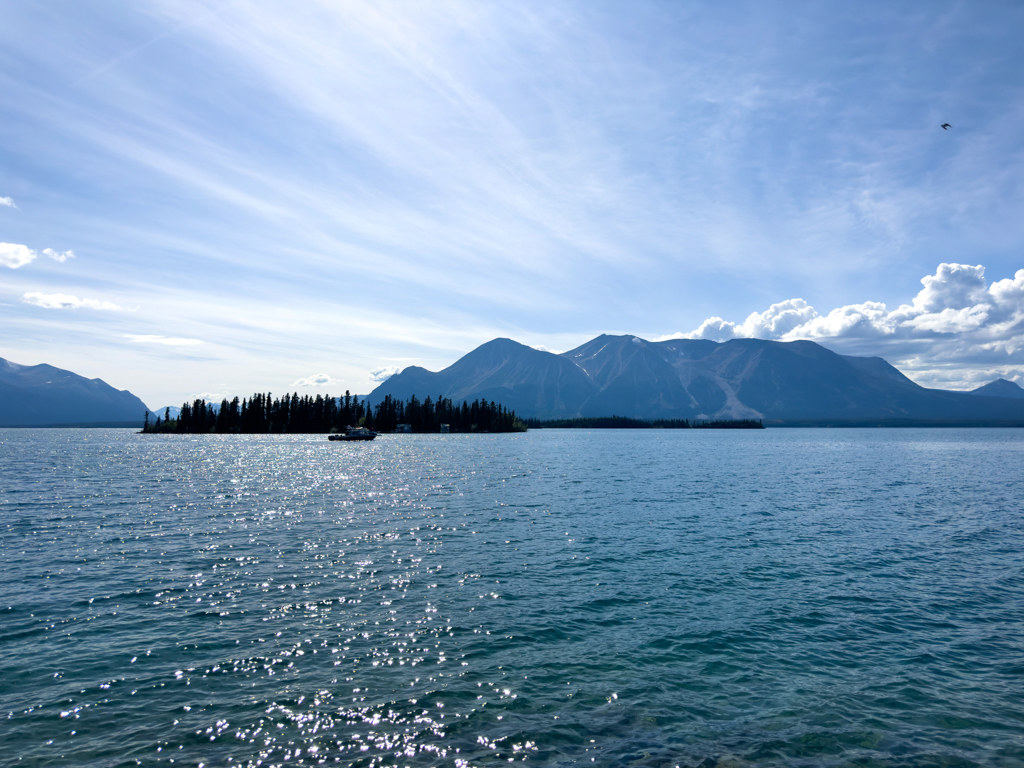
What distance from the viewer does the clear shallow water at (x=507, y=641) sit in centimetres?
1784

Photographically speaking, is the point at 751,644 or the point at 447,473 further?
the point at 447,473

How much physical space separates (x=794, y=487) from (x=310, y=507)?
81375 mm

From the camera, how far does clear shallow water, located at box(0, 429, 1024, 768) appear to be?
703 inches

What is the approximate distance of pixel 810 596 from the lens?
110ft

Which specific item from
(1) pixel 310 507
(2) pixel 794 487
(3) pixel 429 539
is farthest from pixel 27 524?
(2) pixel 794 487

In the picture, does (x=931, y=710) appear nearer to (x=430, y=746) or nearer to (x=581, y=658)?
(x=581, y=658)

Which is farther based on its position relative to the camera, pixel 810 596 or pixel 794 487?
pixel 794 487

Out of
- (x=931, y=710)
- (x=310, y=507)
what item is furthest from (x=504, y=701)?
(x=310, y=507)

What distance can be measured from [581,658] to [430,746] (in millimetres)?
9255

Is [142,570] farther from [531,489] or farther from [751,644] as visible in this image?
[531,489]

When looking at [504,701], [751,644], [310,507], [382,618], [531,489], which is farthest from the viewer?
[531,489]

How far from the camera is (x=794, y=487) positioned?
93125 mm

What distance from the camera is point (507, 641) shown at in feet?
84.3

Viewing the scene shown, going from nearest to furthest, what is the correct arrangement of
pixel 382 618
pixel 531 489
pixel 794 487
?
pixel 382 618 < pixel 531 489 < pixel 794 487
